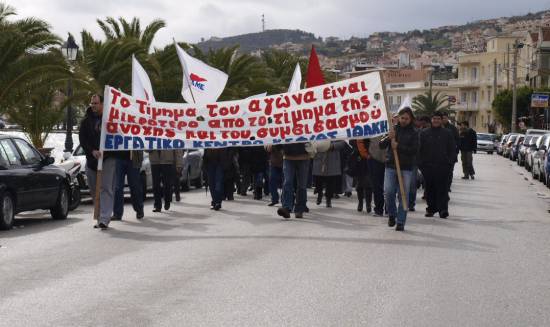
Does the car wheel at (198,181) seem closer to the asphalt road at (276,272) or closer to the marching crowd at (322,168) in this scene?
the marching crowd at (322,168)

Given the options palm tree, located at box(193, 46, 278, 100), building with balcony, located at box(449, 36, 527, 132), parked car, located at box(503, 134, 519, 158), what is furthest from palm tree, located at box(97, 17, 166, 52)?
building with balcony, located at box(449, 36, 527, 132)

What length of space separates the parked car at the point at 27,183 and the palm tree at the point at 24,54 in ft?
30.0

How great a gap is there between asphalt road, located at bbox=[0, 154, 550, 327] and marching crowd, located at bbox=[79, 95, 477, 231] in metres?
0.45

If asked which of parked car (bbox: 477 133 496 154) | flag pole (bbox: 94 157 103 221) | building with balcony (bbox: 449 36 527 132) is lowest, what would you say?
flag pole (bbox: 94 157 103 221)

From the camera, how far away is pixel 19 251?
12344mm

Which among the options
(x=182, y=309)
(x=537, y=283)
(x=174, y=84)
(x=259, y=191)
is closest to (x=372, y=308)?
(x=182, y=309)

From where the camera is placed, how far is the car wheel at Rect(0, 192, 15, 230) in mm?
14992

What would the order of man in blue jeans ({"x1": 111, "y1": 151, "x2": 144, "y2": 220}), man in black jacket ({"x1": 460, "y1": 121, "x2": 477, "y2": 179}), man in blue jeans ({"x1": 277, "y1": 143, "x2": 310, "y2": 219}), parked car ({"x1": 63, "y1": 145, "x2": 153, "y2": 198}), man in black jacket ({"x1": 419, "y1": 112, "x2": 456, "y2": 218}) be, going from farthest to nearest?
man in black jacket ({"x1": 460, "y1": 121, "x2": 477, "y2": 179})
parked car ({"x1": 63, "y1": 145, "x2": 153, "y2": 198})
man in black jacket ({"x1": 419, "y1": 112, "x2": 456, "y2": 218})
man in blue jeans ({"x1": 277, "y1": 143, "x2": 310, "y2": 219})
man in blue jeans ({"x1": 111, "y1": 151, "x2": 144, "y2": 220})

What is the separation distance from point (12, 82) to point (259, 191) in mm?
7765

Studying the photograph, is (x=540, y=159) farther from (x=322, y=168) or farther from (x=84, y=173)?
(x=84, y=173)

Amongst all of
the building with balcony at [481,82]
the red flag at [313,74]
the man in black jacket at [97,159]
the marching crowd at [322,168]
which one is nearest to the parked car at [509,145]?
the marching crowd at [322,168]

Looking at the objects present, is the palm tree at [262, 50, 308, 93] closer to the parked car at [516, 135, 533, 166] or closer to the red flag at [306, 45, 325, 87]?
the parked car at [516, 135, 533, 166]

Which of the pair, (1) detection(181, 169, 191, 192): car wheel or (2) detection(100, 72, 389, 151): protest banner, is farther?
(1) detection(181, 169, 191, 192): car wheel

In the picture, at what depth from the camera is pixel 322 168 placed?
20234 mm
